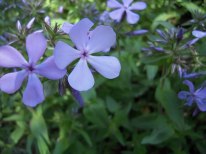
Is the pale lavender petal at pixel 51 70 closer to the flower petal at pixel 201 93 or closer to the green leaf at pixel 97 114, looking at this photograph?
the flower petal at pixel 201 93

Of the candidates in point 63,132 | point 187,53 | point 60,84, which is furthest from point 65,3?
point 60,84

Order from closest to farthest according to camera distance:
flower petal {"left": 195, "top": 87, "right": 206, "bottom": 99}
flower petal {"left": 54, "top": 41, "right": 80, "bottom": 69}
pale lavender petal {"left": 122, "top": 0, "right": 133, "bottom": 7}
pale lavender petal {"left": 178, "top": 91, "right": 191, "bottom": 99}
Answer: flower petal {"left": 54, "top": 41, "right": 80, "bottom": 69} → flower petal {"left": 195, "top": 87, "right": 206, "bottom": 99} → pale lavender petal {"left": 178, "top": 91, "right": 191, "bottom": 99} → pale lavender petal {"left": 122, "top": 0, "right": 133, "bottom": 7}

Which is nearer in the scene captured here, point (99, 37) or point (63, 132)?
point (99, 37)

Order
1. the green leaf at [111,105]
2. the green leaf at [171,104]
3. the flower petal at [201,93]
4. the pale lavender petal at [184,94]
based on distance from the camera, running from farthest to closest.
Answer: the green leaf at [111,105] → the green leaf at [171,104] → the pale lavender petal at [184,94] → the flower petal at [201,93]

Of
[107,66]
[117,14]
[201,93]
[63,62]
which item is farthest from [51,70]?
[117,14]

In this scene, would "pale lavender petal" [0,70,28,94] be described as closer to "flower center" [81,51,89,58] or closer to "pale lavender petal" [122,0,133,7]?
"flower center" [81,51,89,58]

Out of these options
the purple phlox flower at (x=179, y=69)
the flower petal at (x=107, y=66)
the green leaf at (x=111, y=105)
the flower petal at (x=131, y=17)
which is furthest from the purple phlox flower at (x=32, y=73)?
the green leaf at (x=111, y=105)

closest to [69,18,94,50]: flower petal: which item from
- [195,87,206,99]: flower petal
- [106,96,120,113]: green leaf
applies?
[195,87,206,99]: flower petal

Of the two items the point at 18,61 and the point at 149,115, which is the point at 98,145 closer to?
the point at 149,115
